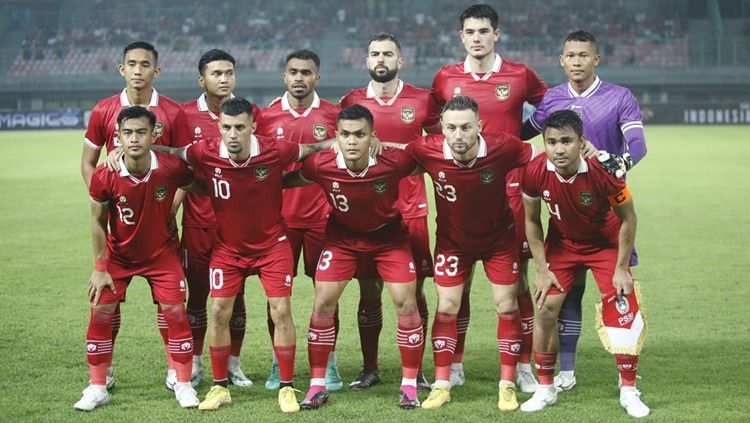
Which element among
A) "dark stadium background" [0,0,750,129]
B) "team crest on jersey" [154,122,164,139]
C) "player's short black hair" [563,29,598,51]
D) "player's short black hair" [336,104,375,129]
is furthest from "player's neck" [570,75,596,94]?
"dark stadium background" [0,0,750,129]

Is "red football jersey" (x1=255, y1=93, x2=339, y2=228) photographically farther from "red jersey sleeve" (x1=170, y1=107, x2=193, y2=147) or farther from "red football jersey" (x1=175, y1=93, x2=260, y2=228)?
"red jersey sleeve" (x1=170, y1=107, x2=193, y2=147)

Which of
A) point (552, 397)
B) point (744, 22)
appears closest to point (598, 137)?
point (552, 397)

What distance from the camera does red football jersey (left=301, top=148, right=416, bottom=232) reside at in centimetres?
647

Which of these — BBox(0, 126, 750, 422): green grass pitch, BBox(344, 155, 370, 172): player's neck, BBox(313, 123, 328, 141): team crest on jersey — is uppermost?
BBox(313, 123, 328, 141): team crest on jersey

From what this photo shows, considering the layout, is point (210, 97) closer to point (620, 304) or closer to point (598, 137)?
point (598, 137)

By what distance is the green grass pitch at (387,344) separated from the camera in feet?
20.3

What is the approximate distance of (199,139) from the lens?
23.4ft

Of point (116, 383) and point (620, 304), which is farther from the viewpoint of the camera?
point (116, 383)

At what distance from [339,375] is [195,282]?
121cm

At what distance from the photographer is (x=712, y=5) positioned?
1897 inches

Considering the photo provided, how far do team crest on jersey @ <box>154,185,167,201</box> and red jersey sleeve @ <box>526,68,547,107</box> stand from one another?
2.64 metres

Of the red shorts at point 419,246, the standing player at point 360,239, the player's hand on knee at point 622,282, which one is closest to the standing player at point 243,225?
the standing player at point 360,239

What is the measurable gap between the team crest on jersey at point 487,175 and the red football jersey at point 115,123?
212cm

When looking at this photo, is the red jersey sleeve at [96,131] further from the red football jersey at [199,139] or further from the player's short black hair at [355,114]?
the player's short black hair at [355,114]
